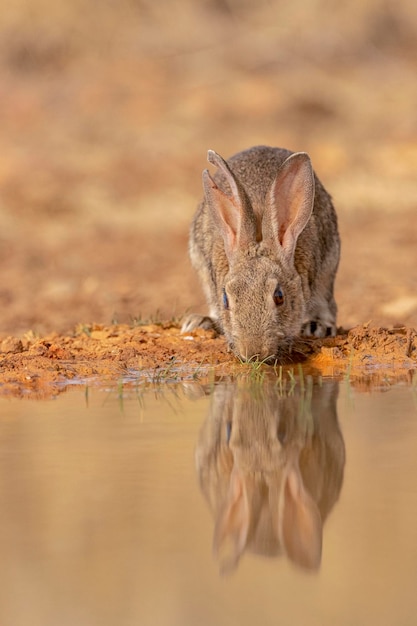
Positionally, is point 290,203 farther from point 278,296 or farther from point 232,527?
point 232,527

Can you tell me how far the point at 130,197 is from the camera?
1546cm

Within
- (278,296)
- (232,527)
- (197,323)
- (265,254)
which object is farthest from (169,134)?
(232,527)

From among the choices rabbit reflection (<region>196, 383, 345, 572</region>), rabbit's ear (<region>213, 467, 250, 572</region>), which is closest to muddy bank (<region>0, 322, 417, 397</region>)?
rabbit reflection (<region>196, 383, 345, 572</region>)

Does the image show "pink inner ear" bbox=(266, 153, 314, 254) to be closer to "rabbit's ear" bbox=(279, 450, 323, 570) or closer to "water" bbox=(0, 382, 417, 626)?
"water" bbox=(0, 382, 417, 626)

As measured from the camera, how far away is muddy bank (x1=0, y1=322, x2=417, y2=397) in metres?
6.36

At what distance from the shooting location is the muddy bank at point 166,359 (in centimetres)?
636

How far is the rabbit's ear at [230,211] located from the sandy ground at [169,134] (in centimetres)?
173

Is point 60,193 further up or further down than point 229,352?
further up

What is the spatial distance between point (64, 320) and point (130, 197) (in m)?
5.71

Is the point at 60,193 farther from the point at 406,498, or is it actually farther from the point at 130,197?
the point at 406,498

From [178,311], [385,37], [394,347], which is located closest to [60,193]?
[178,311]

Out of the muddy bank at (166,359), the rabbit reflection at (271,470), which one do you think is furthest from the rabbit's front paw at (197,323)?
the rabbit reflection at (271,470)

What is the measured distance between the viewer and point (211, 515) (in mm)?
3266

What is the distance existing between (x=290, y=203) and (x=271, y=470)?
11.8 feet
